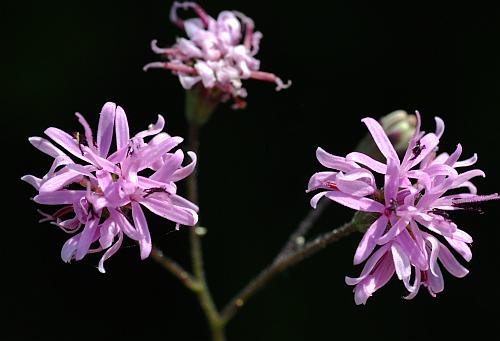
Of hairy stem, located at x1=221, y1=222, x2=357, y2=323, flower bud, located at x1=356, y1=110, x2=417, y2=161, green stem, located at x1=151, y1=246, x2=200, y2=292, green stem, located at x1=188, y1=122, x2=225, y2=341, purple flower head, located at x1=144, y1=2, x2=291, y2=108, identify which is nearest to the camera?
hairy stem, located at x1=221, y1=222, x2=357, y2=323

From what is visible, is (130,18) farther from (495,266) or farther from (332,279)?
(495,266)

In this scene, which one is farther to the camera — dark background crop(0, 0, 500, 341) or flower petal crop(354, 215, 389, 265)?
dark background crop(0, 0, 500, 341)

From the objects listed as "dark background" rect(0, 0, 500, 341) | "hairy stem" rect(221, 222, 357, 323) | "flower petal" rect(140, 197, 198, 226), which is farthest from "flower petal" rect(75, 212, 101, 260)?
"dark background" rect(0, 0, 500, 341)

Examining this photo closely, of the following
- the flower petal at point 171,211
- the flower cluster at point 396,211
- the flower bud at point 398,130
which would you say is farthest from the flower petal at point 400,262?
the flower bud at point 398,130

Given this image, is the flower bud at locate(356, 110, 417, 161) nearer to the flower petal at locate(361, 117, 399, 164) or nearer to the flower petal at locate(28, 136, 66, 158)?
the flower petal at locate(361, 117, 399, 164)

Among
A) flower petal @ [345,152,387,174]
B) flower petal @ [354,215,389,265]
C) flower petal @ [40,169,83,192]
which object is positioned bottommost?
flower petal @ [354,215,389,265]

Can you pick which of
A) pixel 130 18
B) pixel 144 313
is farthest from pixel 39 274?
pixel 130 18

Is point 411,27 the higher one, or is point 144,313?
point 411,27
